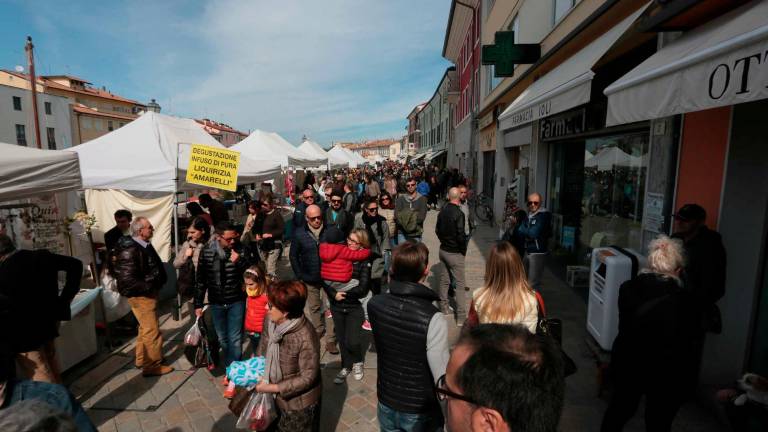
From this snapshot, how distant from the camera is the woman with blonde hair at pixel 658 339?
7.91 ft

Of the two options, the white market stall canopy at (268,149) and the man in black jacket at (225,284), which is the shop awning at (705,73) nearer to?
the man in black jacket at (225,284)

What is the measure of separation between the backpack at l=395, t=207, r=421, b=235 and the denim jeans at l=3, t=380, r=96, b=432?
5.02 meters

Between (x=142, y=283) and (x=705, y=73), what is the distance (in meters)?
5.21

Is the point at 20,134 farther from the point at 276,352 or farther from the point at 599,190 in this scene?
the point at 599,190

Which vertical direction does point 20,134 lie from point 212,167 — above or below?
above

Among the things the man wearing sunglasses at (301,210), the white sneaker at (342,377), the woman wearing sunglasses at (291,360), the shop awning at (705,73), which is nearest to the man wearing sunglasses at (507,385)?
the woman wearing sunglasses at (291,360)

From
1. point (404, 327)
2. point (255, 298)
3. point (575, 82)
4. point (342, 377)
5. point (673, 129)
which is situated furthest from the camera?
point (575, 82)

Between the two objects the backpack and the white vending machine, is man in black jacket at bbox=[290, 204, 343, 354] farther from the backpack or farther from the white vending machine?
the white vending machine

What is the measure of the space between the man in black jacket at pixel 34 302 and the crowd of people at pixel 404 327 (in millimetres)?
10

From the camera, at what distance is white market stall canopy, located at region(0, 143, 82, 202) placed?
3.64 meters

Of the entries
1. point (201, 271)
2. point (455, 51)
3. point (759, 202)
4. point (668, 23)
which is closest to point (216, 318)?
point (201, 271)

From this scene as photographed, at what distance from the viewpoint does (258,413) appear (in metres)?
2.44

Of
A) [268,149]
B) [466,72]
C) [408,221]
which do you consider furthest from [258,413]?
[466,72]

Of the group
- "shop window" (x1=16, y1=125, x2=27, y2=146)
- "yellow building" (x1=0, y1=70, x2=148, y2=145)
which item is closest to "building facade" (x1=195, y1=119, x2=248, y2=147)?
"yellow building" (x1=0, y1=70, x2=148, y2=145)
